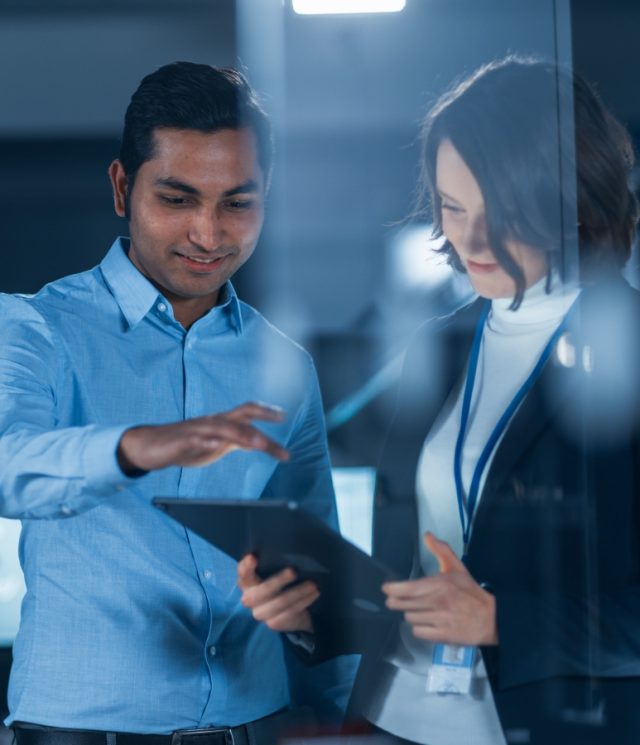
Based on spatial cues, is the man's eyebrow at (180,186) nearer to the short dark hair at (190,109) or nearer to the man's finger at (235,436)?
the short dark hair at (190,109)

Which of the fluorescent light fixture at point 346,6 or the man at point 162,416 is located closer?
the man at point 162,416

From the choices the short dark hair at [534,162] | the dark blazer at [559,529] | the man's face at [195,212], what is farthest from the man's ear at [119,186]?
the dark blazer at [559,529]

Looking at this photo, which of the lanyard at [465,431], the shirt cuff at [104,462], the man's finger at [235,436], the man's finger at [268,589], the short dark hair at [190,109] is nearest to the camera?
the man's finger at [235,436]

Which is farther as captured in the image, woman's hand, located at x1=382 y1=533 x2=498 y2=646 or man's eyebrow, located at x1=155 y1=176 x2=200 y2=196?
man's eyebrow, located at x1=155 y1=176 x2=200 y2=196

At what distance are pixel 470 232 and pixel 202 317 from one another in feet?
1.94

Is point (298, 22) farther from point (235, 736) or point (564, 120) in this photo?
point (235, 736)

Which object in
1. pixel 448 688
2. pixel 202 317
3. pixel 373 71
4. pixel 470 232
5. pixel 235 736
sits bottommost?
pixel 235 736

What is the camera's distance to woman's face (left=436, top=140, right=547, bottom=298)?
1.87m

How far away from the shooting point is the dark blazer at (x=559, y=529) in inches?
68.7

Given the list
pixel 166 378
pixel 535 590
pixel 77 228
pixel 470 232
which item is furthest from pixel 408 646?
pixel 77 228

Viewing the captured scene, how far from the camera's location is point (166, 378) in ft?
6.13

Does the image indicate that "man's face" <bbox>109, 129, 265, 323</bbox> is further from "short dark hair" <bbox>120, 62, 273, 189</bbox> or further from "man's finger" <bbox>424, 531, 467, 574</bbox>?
"man's finger" <bbox>424, 531, 467, 574</bbox>

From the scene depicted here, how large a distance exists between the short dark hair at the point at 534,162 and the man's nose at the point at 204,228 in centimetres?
43

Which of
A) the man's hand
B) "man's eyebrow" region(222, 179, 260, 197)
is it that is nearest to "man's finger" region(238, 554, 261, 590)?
the man's hand
